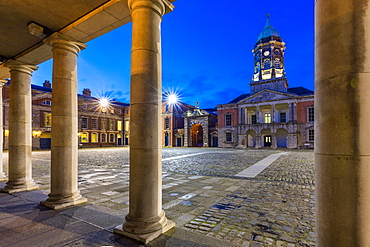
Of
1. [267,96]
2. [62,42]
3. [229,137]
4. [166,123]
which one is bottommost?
[229,137]

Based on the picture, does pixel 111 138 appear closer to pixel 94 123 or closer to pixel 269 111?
pixel 94 123

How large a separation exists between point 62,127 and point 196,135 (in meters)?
46.4

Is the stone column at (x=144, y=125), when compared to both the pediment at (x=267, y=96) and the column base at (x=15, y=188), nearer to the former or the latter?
the column base at (x=15, y=188)

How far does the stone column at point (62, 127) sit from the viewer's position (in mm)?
4715

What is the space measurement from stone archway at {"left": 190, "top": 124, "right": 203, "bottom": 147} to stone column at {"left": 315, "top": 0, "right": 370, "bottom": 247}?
46865 millimetres

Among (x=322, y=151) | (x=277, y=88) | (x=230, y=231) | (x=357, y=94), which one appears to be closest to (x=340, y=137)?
(x=322, y=151)

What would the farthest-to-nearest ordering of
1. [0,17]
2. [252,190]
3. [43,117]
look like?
[43,117]
[252,190]
[0,17]

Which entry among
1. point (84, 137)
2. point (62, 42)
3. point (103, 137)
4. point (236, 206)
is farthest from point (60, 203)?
point (103, 137)

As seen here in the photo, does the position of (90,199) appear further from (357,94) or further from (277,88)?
(277,88)

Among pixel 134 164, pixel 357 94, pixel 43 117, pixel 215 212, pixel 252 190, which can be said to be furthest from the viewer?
pixel 43 117

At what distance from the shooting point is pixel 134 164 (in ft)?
10.7

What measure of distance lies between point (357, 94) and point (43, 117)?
147 ft

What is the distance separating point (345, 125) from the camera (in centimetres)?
179

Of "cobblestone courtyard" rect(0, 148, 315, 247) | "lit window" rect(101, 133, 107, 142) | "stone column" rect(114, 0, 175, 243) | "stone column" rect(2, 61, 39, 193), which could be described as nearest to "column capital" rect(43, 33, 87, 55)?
"stone column" rect(2, 61, 39, 193)
